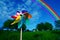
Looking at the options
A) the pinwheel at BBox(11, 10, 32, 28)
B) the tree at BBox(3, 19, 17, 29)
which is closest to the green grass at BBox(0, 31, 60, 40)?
the tree at BBox(3, 19, 17, 29)

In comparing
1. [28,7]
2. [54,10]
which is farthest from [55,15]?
[28,7]

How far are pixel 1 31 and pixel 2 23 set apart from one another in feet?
0.59

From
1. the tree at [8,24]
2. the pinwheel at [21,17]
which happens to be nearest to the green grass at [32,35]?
the tree at [8,24]

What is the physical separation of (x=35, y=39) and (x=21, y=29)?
15.3 inches

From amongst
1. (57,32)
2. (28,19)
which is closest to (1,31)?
(28,19)

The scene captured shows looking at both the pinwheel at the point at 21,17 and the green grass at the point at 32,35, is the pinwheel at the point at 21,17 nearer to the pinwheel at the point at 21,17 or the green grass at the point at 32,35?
the pinwheel at the point at 21,17

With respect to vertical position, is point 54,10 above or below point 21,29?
above

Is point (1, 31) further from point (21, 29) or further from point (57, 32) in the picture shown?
point (57, 32)

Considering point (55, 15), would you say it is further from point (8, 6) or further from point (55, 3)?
point (8, 6)

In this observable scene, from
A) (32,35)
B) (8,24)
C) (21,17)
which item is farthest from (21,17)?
(32,35)

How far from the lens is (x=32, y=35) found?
6.75 m

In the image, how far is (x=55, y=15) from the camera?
6.91m

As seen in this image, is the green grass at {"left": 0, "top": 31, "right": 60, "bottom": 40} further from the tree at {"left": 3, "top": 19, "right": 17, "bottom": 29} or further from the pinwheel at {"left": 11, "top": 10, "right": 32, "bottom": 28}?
the pinwheel at {"left": 11, "top": 10, "right": 32, "bottom": 28}

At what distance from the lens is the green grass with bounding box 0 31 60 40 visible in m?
6.74
